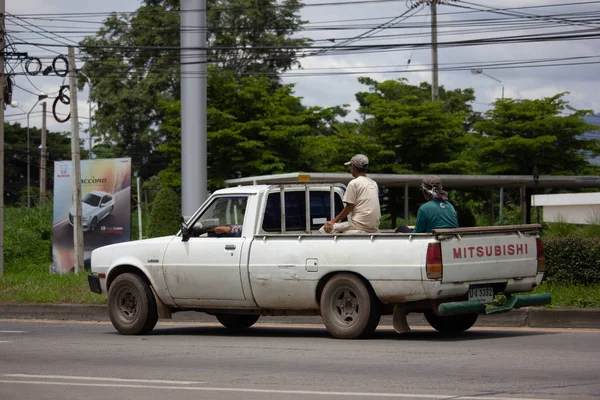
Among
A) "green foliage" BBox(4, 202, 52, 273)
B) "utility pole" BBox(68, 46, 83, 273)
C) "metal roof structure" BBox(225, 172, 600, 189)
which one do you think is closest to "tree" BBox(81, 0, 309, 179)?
"green foliage" BBox(4, 202, 52, 273)

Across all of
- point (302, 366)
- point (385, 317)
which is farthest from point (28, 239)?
point (302, 366)

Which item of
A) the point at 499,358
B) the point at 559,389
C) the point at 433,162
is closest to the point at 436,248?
the point at 499,358

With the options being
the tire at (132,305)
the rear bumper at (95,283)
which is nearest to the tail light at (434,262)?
the tire at (132,305)

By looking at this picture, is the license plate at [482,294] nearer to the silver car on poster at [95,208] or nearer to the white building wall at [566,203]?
the silver car on poster at [95,208]

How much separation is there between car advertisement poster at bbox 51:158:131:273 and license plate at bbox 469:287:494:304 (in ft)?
67.3

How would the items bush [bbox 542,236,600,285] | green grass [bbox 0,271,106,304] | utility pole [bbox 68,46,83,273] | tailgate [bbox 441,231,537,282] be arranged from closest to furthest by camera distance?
tailgate [bbox 441,231,537,282] → bush [bbox 542,236,600,285] → green grass [bbox 0,271,106,304] → utility pole [bbox 68,46,83,273]

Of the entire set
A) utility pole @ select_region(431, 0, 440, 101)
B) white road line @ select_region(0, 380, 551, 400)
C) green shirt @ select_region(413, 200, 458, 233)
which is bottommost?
white road line @ select_region(0, 380, 551, 400)

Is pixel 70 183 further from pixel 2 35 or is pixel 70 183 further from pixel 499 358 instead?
pixel 499 358

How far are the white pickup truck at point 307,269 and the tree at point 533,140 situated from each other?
33.9 metres

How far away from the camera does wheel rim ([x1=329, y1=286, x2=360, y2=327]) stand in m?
11.3

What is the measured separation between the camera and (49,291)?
59.4 feet

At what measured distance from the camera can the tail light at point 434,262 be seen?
10.6 metres

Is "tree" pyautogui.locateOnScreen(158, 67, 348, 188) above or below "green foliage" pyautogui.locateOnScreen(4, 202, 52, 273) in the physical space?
above

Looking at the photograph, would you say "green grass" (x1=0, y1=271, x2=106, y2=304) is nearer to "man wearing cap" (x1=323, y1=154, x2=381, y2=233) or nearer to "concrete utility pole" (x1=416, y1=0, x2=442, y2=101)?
"man wearing cap" (x1=323, y1=154, x2=381, y2=233)
